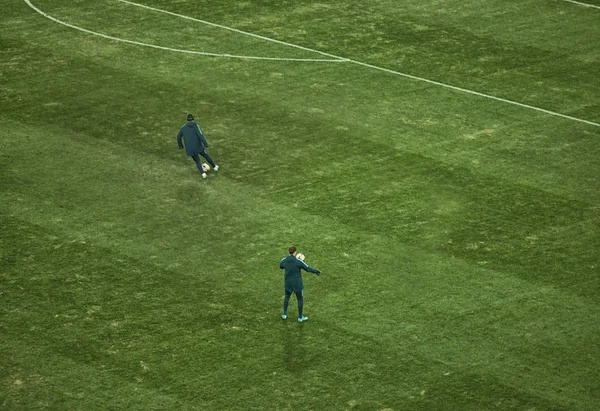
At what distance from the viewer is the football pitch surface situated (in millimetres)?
18062

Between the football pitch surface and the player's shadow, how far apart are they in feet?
0.18

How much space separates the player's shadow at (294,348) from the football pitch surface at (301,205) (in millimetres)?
55

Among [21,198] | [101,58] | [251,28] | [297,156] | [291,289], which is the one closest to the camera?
[291,289]

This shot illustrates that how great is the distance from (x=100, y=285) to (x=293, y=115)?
8817mm

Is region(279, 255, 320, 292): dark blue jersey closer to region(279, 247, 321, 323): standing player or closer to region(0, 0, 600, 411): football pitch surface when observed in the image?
region(279, 247, 321, 323): standing player

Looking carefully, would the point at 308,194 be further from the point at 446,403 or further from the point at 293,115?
the point at 446,403

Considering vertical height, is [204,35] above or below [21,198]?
above

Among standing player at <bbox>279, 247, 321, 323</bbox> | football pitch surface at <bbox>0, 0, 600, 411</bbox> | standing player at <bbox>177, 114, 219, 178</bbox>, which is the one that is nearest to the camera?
football pitch surface at <bbox>0, 0, 600, 411</bbox>

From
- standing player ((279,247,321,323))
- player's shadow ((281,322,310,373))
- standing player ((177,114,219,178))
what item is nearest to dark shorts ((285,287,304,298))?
standing player ((279,247,321,323))

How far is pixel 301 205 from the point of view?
23.1 metres

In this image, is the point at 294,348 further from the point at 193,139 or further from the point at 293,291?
the point at 193,139

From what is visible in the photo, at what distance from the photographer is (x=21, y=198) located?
23219 mm

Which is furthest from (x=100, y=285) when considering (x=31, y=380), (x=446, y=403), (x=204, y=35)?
(x=204, y=35)

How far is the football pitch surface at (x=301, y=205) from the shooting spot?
18.1 metres
